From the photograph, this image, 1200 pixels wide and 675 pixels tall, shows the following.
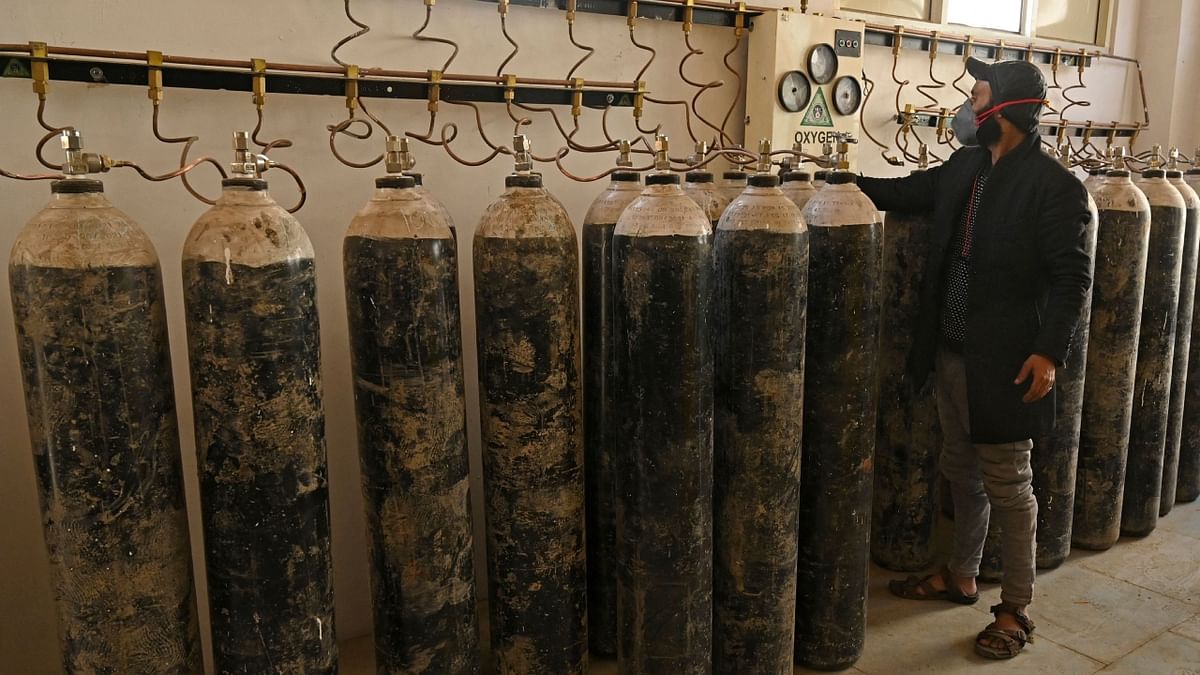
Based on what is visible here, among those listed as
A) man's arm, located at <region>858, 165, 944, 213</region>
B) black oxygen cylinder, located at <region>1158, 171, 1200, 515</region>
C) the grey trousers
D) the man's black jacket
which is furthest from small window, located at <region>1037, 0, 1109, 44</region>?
the grey trousers

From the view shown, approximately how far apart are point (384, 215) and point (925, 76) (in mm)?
2410

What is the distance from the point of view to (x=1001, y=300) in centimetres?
204

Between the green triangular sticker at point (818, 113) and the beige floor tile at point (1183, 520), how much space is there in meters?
1.80

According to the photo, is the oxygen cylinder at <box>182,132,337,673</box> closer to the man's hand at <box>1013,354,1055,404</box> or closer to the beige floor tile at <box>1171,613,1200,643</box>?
the man's hand at <box>1013,354,1055,404</box>

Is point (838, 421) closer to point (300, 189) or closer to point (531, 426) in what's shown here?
point (531, 426)

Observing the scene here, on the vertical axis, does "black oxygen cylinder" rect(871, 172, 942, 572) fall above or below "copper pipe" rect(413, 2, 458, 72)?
below

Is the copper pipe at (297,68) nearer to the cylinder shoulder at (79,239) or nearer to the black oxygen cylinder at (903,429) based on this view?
the cylinder shoulder at (79,239)

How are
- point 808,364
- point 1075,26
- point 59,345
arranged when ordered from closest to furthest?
point 59,345, point 808,364, point 1075,26

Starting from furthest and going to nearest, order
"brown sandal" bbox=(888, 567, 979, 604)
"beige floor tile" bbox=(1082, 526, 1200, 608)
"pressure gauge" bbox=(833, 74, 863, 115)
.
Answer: "pressure gauge" bbox=(833, 74, 863, 115), "beige floor tile" bbox=(1082, 526, 1200, 608), "brown sandal" bbox=(888, 567, 979, 604)

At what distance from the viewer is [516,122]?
7.44ft

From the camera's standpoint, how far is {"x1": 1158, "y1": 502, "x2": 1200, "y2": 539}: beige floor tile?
293cm

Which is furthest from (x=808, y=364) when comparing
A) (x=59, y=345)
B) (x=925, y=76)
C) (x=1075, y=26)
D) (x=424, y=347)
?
(x=1075, y=26)

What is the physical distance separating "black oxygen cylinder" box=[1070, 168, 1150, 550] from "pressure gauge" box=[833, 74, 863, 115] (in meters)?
0.77

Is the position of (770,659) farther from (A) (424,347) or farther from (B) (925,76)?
(B) (925,76)
